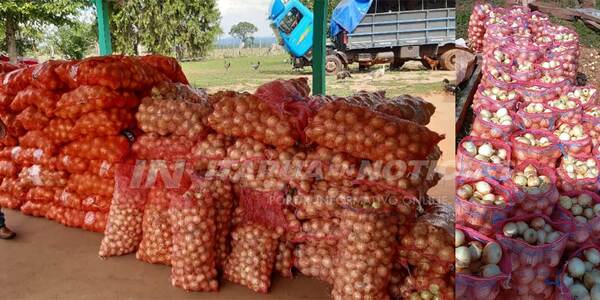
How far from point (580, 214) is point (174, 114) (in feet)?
7.75

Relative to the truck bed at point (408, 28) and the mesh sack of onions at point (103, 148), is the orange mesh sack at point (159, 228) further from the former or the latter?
the truck bed at point (408, 28)

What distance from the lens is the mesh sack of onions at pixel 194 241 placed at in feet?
6.92

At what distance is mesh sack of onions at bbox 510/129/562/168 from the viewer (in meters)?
3.04

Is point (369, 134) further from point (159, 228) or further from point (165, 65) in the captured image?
point (165, 65)

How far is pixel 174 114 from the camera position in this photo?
2.44 m

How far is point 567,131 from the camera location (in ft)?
11.1

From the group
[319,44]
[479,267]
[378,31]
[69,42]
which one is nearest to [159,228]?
[479,267]

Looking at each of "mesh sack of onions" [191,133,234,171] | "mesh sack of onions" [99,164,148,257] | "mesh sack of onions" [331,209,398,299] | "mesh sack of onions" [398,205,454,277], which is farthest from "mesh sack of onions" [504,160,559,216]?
"mesh sack of onions" [99,164,148,257]

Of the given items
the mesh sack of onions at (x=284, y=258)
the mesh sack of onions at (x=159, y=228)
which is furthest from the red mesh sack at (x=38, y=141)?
the mesh sack of onions at (x=284, y=258)

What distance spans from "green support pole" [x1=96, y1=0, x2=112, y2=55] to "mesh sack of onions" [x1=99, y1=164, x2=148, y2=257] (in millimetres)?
3282

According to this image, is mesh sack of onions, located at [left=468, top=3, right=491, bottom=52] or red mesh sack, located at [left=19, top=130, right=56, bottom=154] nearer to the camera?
mesh sack of onions, located at [left=468, top=3, right=491, bottom=52]

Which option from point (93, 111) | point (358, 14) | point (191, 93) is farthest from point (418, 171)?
point (358, 14)

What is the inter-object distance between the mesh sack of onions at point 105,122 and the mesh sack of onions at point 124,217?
0.27 meters

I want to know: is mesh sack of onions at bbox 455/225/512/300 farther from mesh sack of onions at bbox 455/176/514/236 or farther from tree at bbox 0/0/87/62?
tree at bbox 0/0/87/62
